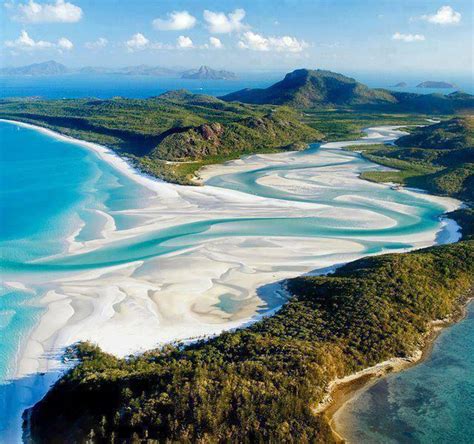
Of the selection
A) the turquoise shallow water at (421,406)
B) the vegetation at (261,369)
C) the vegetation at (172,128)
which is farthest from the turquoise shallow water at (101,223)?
the turquoise shallow water at (421,406)

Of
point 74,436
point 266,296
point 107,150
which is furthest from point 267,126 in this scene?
point 74,436

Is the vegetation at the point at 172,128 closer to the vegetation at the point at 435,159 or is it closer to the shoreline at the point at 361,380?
the vegetation at the point at 435,159

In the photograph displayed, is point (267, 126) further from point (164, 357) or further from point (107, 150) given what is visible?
point (164, 357)

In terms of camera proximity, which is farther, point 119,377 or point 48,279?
point 48,279

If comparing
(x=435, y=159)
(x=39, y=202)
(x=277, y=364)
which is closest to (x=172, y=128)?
(x=39, y=202)

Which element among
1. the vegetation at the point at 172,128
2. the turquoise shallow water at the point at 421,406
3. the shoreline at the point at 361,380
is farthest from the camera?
the vegetation at the point at 172,128

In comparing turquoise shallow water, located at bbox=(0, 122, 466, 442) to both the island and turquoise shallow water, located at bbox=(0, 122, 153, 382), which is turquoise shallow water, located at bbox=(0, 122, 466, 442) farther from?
the island

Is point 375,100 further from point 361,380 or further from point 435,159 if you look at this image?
point 361,380
